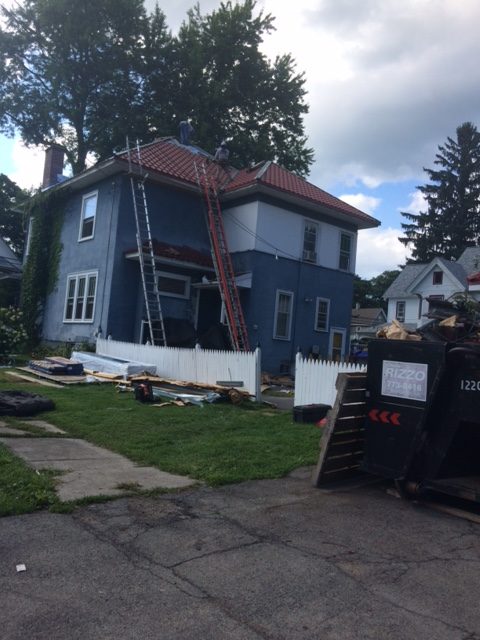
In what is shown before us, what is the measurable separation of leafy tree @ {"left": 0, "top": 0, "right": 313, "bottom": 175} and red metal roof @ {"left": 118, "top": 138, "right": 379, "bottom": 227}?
432 inches

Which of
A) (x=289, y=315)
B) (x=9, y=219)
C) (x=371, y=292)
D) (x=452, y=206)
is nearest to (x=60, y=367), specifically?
(x=289, y=315)

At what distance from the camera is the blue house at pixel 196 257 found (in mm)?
19234

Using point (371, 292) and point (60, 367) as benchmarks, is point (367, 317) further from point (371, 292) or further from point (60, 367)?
point (60, 367)

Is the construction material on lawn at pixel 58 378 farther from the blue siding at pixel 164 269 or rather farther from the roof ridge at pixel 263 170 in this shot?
the roof ridge at pixel 263 170

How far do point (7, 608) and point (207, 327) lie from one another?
17.5 metres

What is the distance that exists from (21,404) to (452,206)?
53.6 metres

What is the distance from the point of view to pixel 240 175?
2205 cm

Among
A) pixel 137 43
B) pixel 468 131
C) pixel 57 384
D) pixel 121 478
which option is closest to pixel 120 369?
pixel 57 384

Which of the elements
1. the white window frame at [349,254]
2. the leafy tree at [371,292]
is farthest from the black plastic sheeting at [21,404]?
the leafy tree at [371,292]

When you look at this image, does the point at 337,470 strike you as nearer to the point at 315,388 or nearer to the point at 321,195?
the point at 315,388

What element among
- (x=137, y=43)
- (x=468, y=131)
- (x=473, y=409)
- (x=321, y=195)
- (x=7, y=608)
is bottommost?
(x=7, y=608)

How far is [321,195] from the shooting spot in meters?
22.5

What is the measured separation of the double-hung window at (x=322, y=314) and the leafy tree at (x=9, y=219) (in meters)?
24.3

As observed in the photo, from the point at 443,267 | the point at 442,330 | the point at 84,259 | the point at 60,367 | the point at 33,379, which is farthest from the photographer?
the point at 443,267
